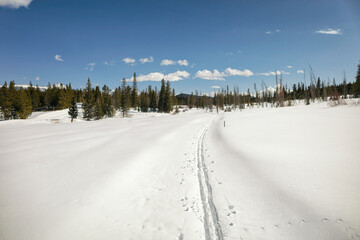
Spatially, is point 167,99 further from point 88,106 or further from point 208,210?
point 208,210

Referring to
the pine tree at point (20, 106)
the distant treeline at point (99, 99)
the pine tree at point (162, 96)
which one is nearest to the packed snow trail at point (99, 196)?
the distant treeline at point (99, 99)

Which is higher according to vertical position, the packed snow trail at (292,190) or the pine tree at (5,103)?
the pine tree at (5,103)

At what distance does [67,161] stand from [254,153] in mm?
9859

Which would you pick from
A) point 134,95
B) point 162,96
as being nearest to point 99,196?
point 162,96

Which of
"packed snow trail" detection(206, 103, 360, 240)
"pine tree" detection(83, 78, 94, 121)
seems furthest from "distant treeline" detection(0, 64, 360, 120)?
"packed snow trail" detection(206, 103, 360, 240)

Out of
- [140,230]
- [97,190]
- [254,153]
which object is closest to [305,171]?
[254,153]

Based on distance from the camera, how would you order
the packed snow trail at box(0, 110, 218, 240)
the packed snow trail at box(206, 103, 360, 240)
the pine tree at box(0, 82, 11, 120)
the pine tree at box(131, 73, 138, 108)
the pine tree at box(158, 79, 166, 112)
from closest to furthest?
the packed snow trail at box(206, 103, 360, 240), the packed snow trail at box(0, 110, 218, 240), the pine tree at box(0, 82, 11, 120), the pine tree at box(158, 79, 166, 112), the pine tree at box(131, 73, 138, 108)

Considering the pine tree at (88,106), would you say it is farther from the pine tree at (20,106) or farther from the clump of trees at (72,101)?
the pine tree at (20,106)

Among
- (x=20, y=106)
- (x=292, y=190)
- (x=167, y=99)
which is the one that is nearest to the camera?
(x=292, y=190)

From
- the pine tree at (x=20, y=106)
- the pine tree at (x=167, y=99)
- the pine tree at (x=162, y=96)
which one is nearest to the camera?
the pine tree at (x=20, y=106)

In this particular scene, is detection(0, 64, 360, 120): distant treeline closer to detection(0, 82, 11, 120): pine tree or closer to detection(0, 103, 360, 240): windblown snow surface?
detection(0, 82, 11, 120): pine tree

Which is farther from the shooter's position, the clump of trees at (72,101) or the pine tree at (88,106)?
the pine tree at (88,106)

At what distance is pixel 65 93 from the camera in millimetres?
73125

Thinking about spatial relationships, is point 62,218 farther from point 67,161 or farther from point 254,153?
point 254,153
